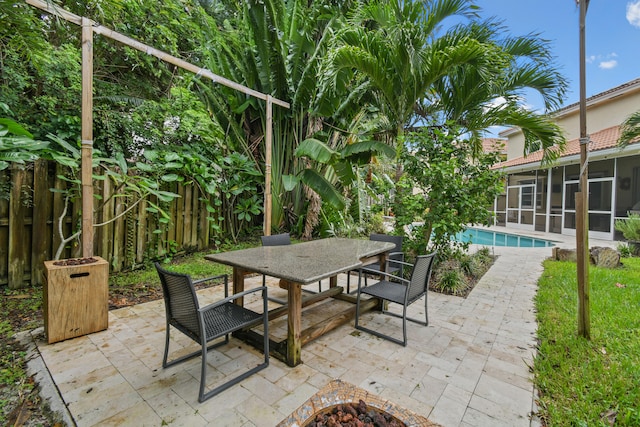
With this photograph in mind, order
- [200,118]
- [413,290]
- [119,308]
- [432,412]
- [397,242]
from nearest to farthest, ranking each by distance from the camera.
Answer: [432,412] < [413,290] < [119,308] < [397,242] < [200,118]

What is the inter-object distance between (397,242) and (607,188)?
1117cm

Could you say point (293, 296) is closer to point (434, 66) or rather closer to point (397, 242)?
point (397, 242)

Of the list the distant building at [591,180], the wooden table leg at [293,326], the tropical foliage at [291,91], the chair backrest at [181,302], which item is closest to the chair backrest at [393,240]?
the tropical foliage at [291,91]

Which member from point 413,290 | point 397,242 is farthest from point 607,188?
point 413,290

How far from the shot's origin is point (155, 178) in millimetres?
4883

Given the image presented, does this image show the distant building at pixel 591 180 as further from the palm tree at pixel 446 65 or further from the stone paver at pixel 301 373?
the stone paver at pixel 301 373

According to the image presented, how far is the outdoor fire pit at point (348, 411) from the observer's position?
1339 millimetres

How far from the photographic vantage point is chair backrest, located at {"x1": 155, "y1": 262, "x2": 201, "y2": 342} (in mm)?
1983

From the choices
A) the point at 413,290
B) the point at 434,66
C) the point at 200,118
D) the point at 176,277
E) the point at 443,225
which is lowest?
the point at 413,290

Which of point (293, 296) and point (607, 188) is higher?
point (607, 188)

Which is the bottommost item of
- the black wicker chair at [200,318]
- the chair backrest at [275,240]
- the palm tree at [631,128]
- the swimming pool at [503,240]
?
the swimming pool at [503,240]

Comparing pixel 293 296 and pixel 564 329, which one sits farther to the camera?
pixel 564 329

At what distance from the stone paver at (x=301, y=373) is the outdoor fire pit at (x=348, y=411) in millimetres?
600

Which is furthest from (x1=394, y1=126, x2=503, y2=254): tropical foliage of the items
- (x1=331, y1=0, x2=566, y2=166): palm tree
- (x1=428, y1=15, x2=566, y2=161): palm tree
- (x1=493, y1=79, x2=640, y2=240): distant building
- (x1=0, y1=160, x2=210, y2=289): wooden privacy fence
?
(x1=0, y1=160, x2=210, y2=289): wooden privacy fence
